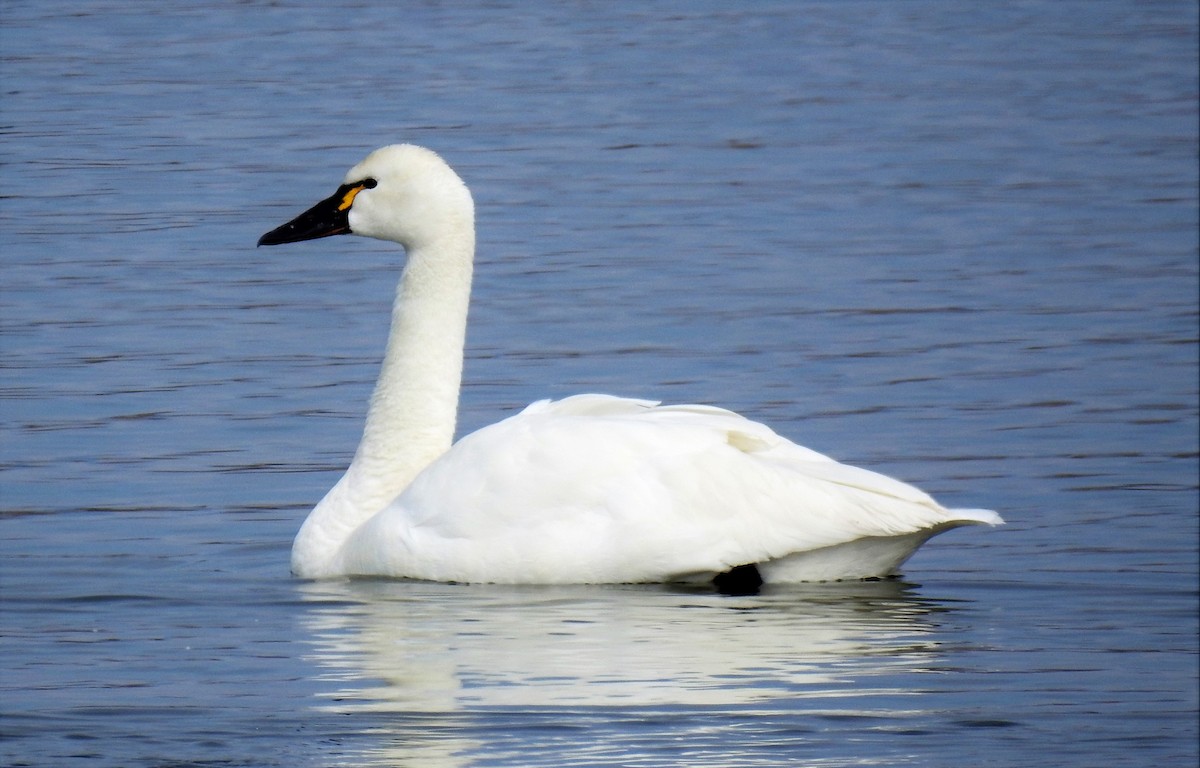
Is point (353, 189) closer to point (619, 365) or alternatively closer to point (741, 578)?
point (741, 578)

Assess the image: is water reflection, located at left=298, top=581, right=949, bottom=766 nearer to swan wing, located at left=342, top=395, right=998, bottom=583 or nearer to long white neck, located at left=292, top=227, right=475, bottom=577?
swan wing, located at left=342, top=395, right=998, bottom=583

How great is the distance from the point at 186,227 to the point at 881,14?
15.0 metres

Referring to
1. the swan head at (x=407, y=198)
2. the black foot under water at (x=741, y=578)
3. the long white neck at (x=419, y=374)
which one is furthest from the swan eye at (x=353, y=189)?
the black foot under water at (x=741, y=578)

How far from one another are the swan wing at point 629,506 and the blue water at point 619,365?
16 cm

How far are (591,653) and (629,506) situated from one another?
1.04 metres

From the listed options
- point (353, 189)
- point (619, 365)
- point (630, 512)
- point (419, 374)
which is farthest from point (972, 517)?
point (619, 365)

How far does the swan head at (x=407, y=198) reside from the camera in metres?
9.49

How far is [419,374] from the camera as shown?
943cm

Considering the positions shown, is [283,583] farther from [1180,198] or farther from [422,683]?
[1180,198]

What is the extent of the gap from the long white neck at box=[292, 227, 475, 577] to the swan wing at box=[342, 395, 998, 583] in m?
0.58

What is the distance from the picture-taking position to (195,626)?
8148 mm

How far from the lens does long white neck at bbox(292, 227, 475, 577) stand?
9289 millimetres

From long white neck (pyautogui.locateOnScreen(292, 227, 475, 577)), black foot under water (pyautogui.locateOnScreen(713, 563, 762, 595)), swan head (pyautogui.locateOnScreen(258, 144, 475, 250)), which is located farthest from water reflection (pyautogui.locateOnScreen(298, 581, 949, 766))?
swan head (pyautogui.locateOnScreen(258, 144, 475, 250))

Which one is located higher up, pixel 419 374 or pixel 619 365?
pixel 419 374
